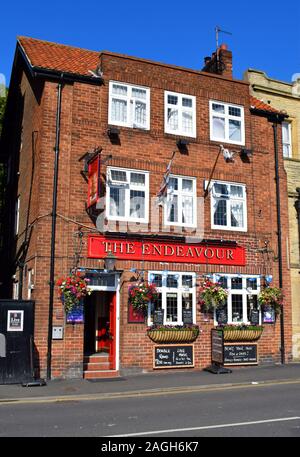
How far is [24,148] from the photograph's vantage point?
18.8 metres

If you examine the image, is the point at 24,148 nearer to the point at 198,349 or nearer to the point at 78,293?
the point at 78,293

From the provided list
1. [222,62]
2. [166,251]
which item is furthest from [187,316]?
[222,62]

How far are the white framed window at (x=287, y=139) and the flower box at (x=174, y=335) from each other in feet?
27.0

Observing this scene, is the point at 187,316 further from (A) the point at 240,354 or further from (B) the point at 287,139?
(B) the point at 287,139

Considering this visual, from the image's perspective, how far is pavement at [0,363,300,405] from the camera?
11117mm

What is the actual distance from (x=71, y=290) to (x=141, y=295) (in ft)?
6.93

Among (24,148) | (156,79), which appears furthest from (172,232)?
(24,148)

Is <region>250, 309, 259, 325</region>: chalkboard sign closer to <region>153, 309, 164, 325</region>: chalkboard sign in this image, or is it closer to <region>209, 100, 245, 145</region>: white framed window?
<region>153, 309, 164, 325</region>: chalkboard sign

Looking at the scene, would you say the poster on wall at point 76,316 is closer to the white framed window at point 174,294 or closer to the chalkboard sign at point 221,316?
the white framed window at point 174,294

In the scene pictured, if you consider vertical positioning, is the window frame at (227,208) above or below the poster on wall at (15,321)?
above

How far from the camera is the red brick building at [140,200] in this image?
47.6 ft

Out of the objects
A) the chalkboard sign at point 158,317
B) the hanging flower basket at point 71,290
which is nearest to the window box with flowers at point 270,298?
the chalkboard sign at point 158,317

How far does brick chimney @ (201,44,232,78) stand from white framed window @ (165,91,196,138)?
3.10 meters

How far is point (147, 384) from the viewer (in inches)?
502
